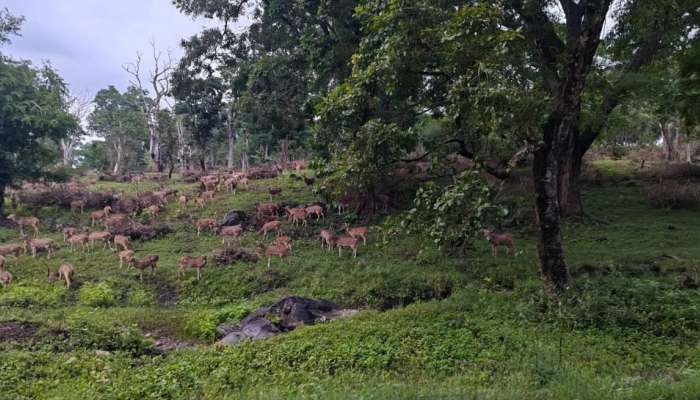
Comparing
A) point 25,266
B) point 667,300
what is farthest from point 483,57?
point 25,266

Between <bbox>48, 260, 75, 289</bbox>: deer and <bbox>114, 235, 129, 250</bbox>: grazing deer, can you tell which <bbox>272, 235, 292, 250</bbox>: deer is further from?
<bbox>48, 260, 75, 289</bbox>: deer

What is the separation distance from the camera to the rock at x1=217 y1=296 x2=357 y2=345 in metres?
10.6

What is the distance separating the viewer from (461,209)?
10047mm

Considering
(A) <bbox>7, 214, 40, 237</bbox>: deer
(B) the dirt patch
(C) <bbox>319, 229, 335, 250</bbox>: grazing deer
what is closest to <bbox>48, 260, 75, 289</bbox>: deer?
(B) the dirt patch

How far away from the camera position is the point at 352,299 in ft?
43.0

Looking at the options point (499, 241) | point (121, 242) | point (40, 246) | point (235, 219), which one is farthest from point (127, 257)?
point (499, 241)

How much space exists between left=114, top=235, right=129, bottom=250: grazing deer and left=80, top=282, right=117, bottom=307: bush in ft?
11.1

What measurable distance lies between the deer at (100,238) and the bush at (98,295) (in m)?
4.07

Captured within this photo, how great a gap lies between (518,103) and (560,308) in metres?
4.03

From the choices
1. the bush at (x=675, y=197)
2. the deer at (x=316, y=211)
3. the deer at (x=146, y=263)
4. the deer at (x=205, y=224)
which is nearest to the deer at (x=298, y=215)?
the deer at (x=316, y=211)

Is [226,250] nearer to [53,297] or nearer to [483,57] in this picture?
[53,297]

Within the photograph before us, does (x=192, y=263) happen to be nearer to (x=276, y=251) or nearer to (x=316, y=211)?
(x=276, y=251)

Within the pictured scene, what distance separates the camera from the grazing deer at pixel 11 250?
16.8 metres

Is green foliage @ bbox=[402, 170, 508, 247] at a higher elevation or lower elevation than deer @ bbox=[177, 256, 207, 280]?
higher
